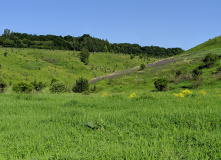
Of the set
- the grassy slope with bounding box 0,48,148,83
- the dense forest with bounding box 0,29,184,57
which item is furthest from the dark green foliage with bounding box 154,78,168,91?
the dense forest with bounding box 0,29,184,57

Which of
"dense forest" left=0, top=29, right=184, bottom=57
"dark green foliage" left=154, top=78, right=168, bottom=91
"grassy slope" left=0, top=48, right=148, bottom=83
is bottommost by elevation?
"dark green foliage" left=154, top=78, right=168, bottom=91

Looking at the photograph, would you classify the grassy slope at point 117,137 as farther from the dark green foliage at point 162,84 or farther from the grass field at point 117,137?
the dark green foliage at point 162,84

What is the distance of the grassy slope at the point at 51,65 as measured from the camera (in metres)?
59.0

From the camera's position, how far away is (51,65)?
77438 mm

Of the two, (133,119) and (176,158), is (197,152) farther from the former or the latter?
(133,119)

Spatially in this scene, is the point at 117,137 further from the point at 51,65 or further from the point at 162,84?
the point at 51,65

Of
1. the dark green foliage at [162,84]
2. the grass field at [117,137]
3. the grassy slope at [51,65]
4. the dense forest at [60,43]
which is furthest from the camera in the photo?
the dense forest at [60,43]

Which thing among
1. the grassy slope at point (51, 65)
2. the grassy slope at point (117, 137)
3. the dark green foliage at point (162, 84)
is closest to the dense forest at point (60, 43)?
the grassy slope at point (51, 65)

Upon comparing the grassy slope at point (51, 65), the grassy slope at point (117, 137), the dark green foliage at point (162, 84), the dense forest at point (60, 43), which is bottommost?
the grassy slope at point (117, 137)

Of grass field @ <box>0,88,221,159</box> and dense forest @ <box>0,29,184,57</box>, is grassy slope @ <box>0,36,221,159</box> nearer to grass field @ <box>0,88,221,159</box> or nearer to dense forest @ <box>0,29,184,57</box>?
grass field @ <box>0,88,221,159</box>

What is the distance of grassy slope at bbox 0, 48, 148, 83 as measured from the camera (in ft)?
194

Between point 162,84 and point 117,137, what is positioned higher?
point 162,84

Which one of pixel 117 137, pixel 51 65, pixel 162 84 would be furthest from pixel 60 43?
pixel 117 137

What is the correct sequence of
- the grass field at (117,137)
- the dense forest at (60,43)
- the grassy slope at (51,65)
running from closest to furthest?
the grass field at (117,137) → the grassy slope at (51,65) → the dense forest at (60,43)
